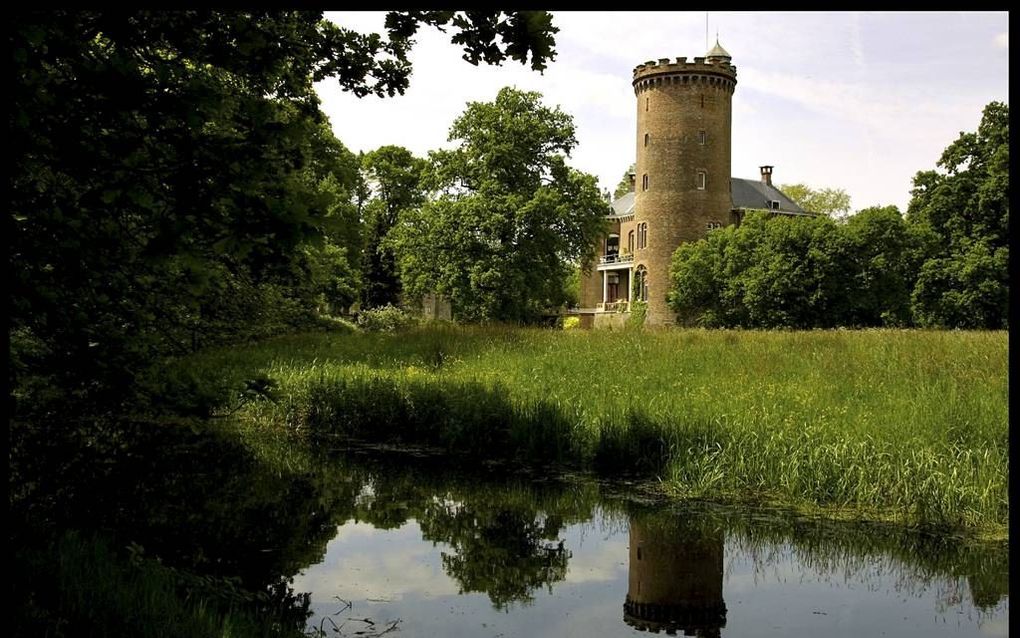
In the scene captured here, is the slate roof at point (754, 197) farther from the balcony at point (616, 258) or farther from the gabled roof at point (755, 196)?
the balcony at point (616, 258)

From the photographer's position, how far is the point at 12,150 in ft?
12.2

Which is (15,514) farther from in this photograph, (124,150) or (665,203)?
(665,203)

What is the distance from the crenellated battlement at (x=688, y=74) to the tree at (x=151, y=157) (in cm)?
4543

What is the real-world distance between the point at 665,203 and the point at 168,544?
44430 mm

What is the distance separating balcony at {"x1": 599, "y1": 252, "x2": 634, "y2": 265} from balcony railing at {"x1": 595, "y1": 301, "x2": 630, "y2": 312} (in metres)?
2.56

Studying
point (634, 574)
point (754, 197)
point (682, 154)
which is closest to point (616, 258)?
point (754, 197)

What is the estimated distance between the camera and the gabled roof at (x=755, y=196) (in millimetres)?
53213

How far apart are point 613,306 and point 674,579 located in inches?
1913

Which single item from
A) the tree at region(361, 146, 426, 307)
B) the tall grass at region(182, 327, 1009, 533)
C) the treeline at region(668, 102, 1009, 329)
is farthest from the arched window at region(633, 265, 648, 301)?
the tall grass at region(182, 327, 1009, 533)

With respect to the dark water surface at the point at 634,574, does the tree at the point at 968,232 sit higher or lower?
higher

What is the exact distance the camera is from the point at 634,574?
6738mm

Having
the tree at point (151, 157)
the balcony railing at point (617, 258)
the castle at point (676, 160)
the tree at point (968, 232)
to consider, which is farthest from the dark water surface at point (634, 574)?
the balcony railing at point (617, 258)

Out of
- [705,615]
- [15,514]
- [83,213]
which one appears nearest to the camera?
[83,213]

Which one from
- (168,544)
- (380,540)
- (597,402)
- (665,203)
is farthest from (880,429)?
(665,203)
